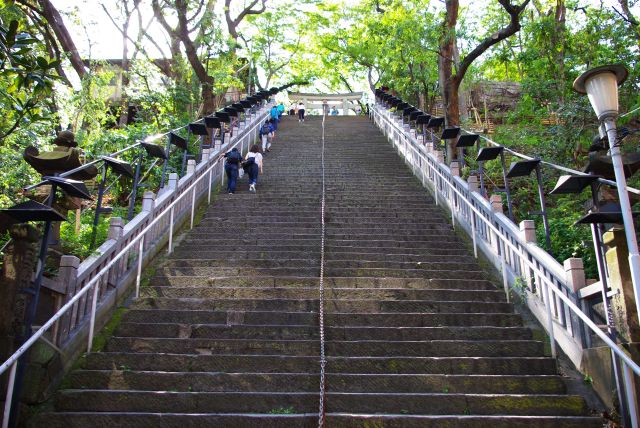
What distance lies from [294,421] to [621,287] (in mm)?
3381

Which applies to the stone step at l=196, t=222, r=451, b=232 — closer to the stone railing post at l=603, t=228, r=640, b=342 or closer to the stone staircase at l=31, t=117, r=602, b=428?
the stone staircase at l=31, t=117, r=602, b=428

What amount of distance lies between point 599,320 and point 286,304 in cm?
363

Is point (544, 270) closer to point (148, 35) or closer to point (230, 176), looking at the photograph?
point (230, 176)

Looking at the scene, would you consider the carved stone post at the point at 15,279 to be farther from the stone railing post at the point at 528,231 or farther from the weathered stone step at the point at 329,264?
the stone railing post at the point at 528,231

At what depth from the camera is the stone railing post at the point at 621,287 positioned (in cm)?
486

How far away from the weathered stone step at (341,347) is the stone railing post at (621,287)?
1.05m

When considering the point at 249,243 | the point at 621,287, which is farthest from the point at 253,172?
the point at 621,287

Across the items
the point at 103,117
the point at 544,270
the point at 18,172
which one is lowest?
the point at 544,270

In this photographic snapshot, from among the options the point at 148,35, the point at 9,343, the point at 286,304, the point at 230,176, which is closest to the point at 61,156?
the point at 9,343

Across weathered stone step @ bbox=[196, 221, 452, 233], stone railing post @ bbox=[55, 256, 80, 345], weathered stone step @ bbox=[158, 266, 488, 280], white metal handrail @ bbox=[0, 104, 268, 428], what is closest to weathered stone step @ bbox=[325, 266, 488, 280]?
weathered stone step @ bbox=[158, 266, 488, 280]

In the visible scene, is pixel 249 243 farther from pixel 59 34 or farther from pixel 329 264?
pixel 59 34

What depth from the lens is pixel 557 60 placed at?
1482 centimetres

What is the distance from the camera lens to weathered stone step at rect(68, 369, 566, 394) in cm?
509

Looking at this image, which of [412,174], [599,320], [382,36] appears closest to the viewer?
[599,320]
